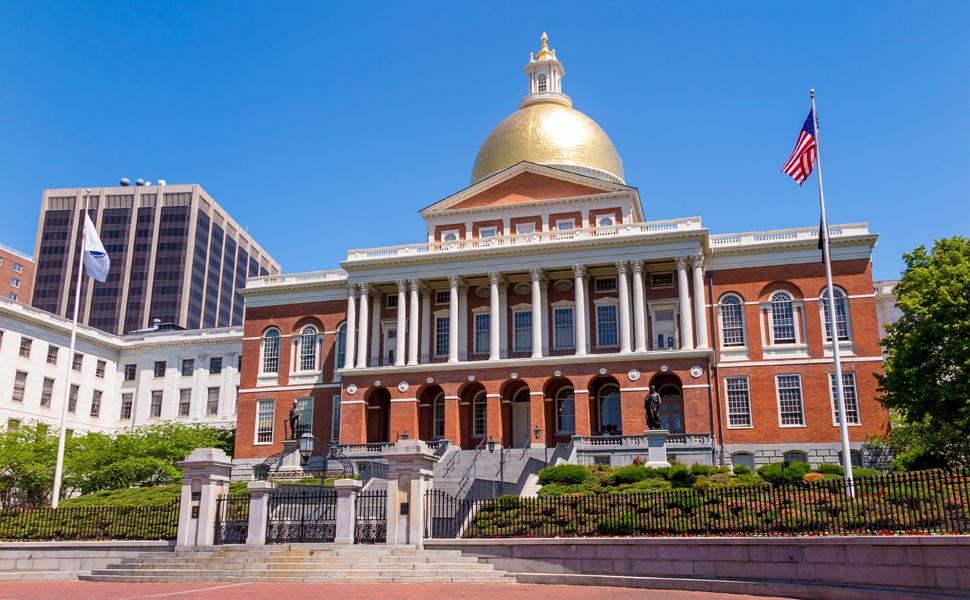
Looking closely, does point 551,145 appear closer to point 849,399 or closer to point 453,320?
point 453,320

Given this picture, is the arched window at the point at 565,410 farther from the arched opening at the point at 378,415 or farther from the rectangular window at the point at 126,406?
the rectangular window at the point at 126,406

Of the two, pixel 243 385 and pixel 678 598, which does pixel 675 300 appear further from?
pixel 678 598

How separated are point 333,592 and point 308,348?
40.5 meters

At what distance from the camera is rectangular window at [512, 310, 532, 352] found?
5369 centimetres

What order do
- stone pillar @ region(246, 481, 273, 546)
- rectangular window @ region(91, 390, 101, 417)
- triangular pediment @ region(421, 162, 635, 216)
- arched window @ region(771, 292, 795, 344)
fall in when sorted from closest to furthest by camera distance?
stone pillar @ region(246, 481, 273, 546)
arched window @ region(771, 292, 795, 344)
triangular pediment @ region(421, 162, 635, 216)
rectangular window @ region(91, 390, 101, 417)

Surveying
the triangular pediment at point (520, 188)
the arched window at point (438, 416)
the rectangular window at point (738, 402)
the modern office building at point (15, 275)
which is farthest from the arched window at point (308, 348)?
Result: the modern office building at point (15, 275)

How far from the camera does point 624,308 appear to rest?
163 ft

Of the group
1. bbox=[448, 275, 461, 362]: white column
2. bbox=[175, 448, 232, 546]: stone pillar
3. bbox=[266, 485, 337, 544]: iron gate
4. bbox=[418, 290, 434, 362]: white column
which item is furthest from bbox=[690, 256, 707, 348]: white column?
bbox=[175, 448, 232, 546]: stone pillar

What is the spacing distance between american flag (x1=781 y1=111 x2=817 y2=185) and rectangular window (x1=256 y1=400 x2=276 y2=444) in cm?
3710

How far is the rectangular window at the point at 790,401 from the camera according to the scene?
4875cm

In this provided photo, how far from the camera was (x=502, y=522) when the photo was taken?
23609 millimetres

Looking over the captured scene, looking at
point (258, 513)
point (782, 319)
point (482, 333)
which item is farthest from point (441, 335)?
point (258, 513)

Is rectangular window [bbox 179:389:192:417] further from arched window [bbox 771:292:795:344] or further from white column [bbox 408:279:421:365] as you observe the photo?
arched window [bbox 771:292:795:344]

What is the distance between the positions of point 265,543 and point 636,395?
27.7 metres
